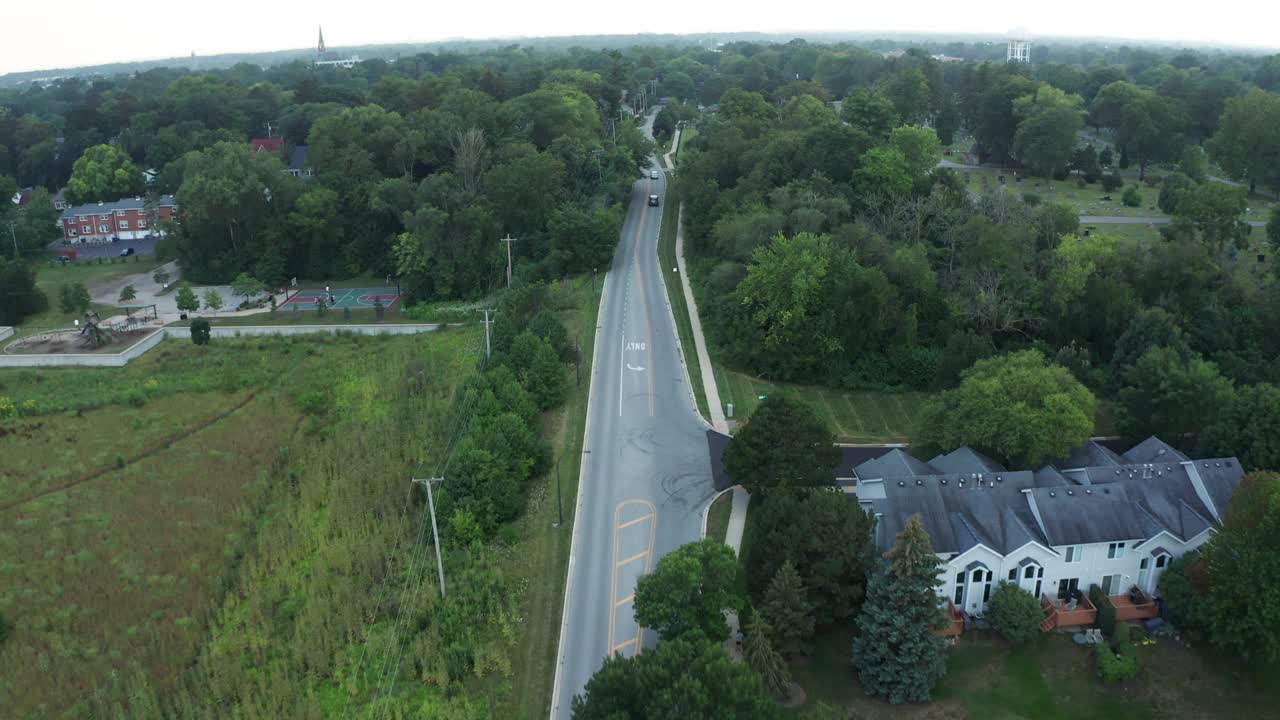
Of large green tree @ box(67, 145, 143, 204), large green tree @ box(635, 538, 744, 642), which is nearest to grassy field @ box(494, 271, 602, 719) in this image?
large green tree @ box(635, 538, 744, 642)

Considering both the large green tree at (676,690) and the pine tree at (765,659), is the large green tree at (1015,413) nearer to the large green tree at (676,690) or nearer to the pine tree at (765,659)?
the pine tree at (765,659)

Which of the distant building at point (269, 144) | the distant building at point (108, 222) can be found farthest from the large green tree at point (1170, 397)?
the distant building at point (269, 144)

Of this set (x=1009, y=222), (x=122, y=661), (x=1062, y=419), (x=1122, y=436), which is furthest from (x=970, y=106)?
(x=122, y=661)

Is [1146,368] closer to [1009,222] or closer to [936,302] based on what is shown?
[936,302]

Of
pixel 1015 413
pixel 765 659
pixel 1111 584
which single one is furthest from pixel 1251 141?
pixel 765 659

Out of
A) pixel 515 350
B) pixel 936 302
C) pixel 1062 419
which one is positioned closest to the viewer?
pixel 1062 419
